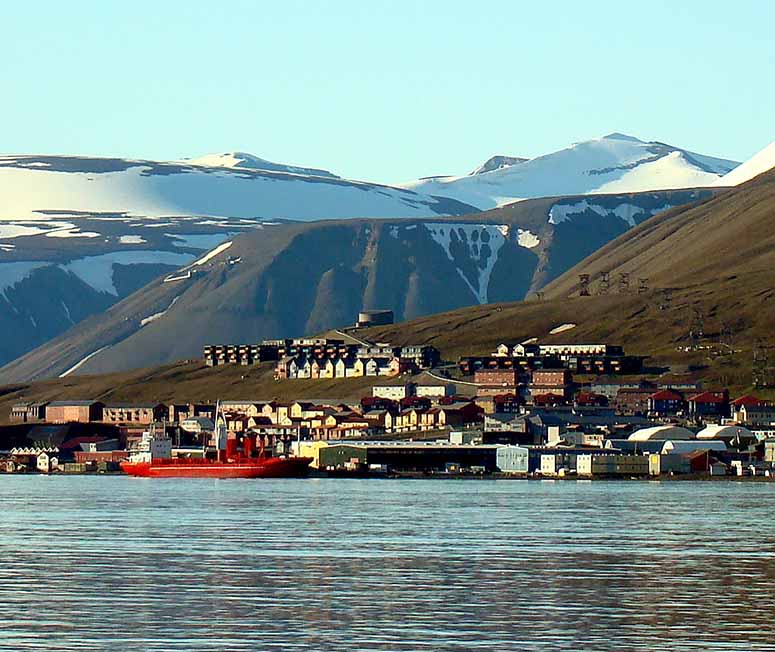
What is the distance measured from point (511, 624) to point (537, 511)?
171 feet

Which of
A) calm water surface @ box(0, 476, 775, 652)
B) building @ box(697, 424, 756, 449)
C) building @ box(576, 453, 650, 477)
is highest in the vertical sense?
building @ box(697, 424, 756, 449)

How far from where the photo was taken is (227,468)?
175125mm

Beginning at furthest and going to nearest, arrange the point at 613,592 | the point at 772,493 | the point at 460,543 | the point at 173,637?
the point at 772,493
the point at 460,543
the point at 613,592
the point at 173,637

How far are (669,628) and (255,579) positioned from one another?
1524cm

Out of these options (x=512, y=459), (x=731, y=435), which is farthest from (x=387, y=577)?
(x=731, y=435)

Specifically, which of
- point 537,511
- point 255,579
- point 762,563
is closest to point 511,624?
point 255,579

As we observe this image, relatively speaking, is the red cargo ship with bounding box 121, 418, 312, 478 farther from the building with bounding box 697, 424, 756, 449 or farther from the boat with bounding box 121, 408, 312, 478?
the building with bounding box 697, 424, 756, 449

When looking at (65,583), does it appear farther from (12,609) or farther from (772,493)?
(772,493)

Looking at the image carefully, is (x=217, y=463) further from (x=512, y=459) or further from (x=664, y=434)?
(x=664, y=434)

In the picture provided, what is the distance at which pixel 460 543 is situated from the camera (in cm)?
7619

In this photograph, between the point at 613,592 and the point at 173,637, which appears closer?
the point at 173,637

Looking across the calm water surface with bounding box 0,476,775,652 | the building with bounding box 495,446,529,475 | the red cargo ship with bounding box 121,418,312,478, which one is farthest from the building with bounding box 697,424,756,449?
the calm water surface with bounding box 0,476,775,652

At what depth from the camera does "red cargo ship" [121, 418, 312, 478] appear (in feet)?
567

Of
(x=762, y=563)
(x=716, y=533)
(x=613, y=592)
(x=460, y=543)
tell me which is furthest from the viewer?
(x=716, y=533)
